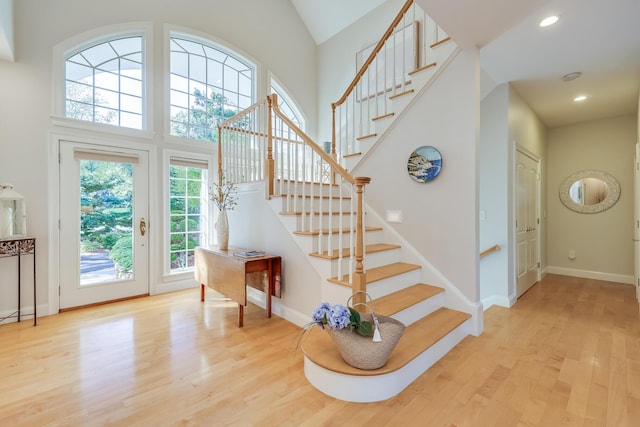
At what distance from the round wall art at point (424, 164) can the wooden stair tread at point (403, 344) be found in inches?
50.8

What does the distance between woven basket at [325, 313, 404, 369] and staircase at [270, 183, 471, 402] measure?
0.05 metres

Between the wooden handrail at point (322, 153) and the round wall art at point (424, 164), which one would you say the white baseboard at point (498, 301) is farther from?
the wooden handrail at point (322, 153)

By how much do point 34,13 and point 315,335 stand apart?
14.0 ft

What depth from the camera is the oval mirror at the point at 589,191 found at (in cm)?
458

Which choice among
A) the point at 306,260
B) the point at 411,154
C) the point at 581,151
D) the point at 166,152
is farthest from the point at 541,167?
the point at 166,152

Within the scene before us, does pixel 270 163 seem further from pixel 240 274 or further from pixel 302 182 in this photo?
pixel 240 274

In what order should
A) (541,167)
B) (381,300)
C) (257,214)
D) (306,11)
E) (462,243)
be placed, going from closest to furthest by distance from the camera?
(381,300) → (462,243) → (257,214) → (541,167) → (306,11)

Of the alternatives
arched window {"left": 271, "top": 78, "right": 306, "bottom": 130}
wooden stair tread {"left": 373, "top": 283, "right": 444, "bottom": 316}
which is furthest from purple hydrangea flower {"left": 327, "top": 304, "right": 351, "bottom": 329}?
arched window {"left": 271, "top": 78, "right": 306, "bottom": 130}

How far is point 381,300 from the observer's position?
8.09 feet

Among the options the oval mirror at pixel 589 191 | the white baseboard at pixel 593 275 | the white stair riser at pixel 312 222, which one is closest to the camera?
the white stair riser at pixel 312 222

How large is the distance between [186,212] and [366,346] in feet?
10.9

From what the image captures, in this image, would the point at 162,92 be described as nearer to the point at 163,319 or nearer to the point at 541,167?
the point at 163,319

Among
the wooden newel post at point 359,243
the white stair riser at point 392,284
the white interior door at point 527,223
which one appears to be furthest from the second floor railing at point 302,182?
the white interior door at point 527,223

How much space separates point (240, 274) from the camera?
9.00 ft
